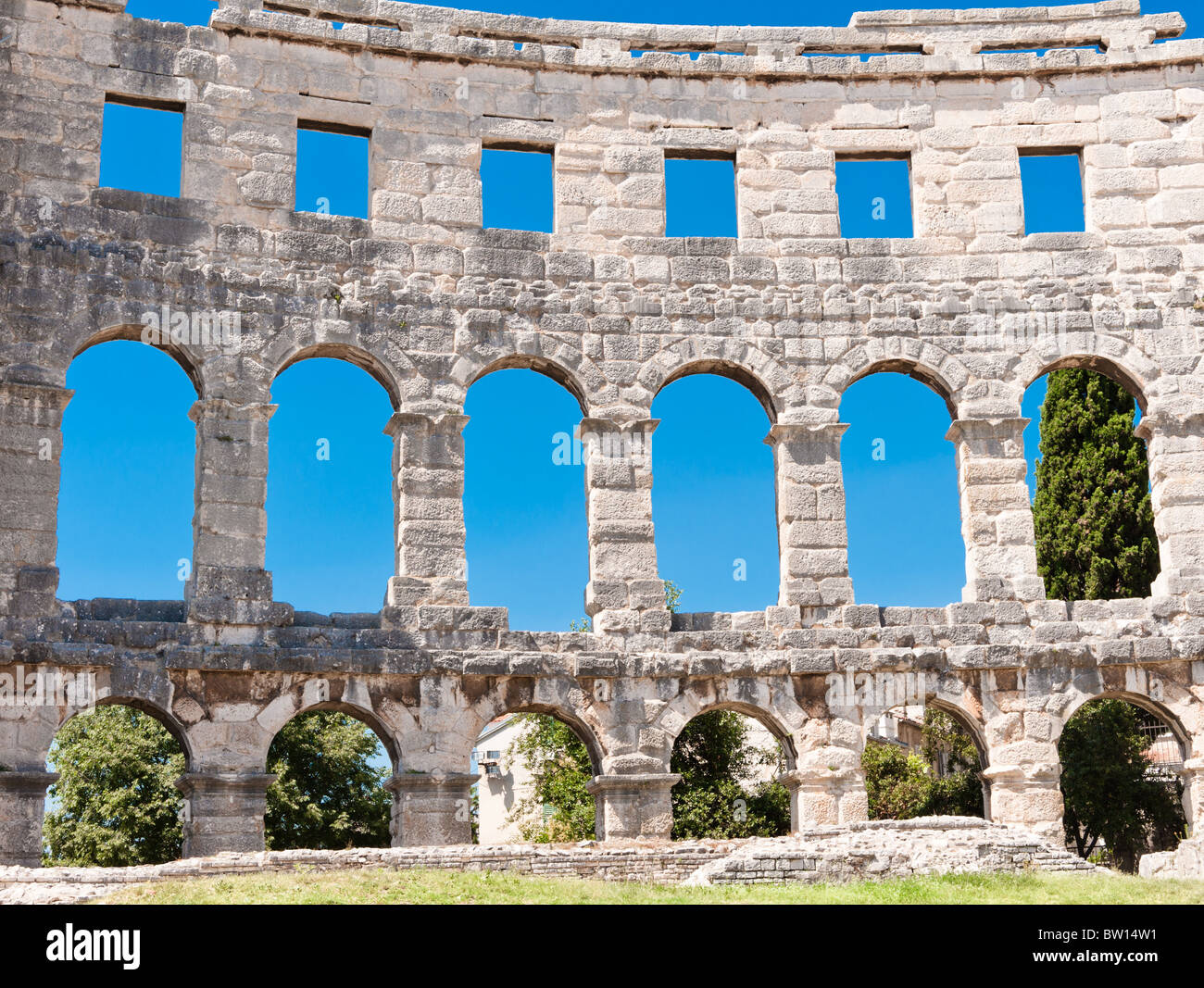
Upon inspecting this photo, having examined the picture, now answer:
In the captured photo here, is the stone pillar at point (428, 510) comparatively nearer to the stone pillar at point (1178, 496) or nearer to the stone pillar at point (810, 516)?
the stone pillar at point (810, 516)

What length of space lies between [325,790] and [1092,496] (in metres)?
16.8

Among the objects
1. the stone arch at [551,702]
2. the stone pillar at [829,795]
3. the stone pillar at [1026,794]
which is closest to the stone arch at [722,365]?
the stone arch at [551,702]

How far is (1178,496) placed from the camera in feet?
60.9

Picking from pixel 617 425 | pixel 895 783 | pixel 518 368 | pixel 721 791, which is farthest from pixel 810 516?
pixel 895 783

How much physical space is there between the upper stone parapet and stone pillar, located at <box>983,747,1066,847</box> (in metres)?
9.54

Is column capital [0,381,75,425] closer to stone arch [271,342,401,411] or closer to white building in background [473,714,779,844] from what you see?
stone arch [271,342,401,411]

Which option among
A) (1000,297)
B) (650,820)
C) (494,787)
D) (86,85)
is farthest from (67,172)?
(494,787)

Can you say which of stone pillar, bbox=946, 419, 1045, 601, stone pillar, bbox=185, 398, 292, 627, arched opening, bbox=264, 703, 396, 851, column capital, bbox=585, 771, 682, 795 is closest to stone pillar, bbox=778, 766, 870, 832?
column capital, bbox=585, 771, 682, 795

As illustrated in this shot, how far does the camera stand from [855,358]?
18.8 m

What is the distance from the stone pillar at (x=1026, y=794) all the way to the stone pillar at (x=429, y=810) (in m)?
6.17

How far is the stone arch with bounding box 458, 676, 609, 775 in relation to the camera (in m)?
17.0

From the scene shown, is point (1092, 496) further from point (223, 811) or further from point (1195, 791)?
point (223, 811)

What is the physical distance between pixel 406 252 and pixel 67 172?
13.2 ft
